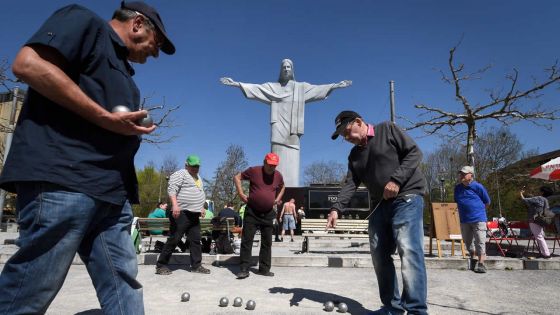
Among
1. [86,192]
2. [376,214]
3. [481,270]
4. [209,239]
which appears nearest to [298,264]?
[209,239]

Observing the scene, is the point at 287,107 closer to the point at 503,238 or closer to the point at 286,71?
the point at 286,71

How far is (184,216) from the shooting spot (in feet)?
20.5

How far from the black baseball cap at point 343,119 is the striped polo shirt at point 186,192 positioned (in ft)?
10.4

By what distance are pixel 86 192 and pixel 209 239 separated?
7341mm

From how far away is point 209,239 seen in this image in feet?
28.8

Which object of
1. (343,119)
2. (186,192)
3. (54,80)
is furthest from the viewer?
(186,192)

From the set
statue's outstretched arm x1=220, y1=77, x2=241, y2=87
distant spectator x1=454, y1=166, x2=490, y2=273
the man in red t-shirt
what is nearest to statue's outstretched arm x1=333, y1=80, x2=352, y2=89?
statue's outstretched arm x1=220, y1=77, x2=241, y2=87

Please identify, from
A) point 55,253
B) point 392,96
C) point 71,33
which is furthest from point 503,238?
point 392,96

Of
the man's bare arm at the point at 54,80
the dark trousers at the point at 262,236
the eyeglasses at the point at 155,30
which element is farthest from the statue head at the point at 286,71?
the man's bare arm at the point at 54,80

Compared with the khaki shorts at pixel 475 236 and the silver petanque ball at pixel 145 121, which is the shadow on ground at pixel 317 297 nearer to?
the silver petanque ball at pixel 145 121

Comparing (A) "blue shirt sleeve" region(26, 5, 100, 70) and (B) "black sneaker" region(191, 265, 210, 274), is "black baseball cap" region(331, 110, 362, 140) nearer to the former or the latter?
(A) "blue shirt sleeve" region(26, 5, 100, 70)

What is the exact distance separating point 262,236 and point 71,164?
15.7 ft

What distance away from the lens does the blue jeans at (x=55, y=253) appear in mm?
1537

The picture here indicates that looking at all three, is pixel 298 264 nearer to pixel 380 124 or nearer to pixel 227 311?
pixel 227 311
